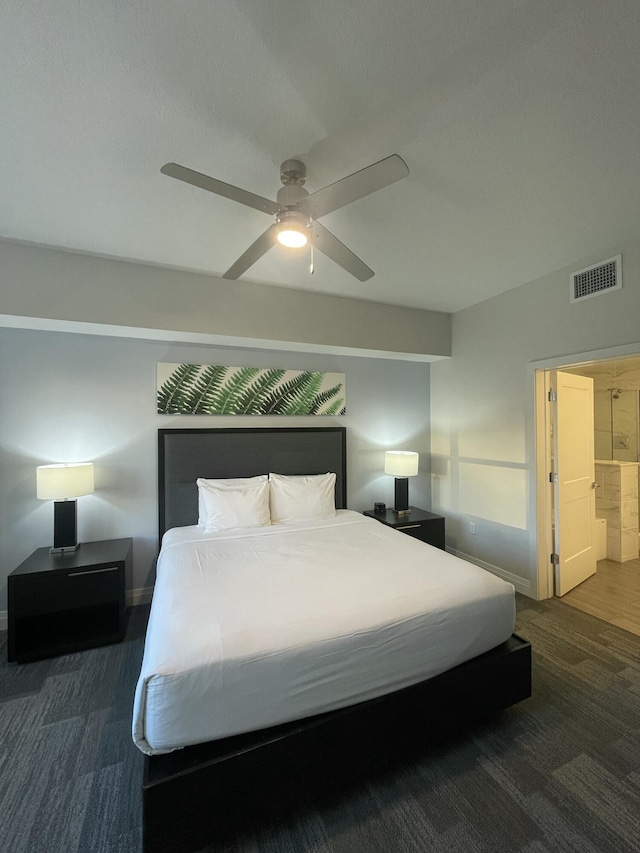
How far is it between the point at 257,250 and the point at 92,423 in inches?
83.7

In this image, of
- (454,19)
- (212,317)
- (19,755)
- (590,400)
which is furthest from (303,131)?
(590,400)

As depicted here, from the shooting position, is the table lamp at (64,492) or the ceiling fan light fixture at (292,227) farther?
the table lamp at (64,492)

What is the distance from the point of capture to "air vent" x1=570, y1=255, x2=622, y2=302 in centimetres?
248

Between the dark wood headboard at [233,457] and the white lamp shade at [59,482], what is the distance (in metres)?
0.64

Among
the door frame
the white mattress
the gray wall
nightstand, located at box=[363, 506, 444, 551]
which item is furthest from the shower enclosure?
the white mattress

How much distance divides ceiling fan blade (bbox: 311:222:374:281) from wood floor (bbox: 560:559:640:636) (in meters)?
3.19

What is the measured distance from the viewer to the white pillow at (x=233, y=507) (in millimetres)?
2912

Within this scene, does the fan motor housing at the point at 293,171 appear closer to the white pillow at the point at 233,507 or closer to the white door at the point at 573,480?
the white pillow at the point at 233,507

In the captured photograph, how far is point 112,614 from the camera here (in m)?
2.56

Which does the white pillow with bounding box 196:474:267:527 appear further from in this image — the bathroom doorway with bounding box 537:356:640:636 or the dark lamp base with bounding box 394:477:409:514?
the bathroom doorway with bounding box 537:356:640:636

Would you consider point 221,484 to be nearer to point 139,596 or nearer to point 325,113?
point 139,596

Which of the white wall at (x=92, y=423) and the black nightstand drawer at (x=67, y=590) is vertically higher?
the white wall at (x=92, y=423)

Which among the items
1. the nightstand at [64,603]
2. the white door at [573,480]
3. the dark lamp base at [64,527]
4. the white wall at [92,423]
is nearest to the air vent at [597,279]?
the white door at [573,480]

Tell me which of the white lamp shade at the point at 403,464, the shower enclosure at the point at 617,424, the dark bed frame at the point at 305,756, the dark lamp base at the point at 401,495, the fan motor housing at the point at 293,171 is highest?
the fan motor housing at the point at 293,171
